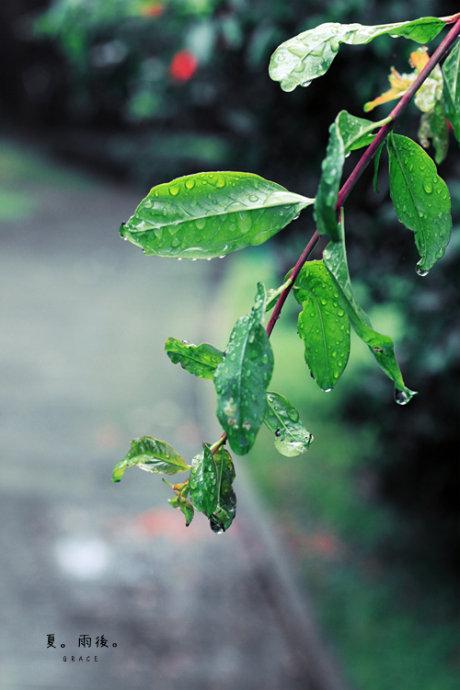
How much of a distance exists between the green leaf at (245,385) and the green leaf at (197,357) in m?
0.09

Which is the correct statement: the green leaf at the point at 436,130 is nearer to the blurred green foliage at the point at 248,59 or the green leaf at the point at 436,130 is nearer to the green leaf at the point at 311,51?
the green leaf at the point at 311,51

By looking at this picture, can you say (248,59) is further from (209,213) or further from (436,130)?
(209,213)

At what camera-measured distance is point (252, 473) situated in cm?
495

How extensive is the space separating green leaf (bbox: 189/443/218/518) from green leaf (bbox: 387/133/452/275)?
215 mm

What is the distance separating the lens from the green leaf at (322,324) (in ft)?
1.94

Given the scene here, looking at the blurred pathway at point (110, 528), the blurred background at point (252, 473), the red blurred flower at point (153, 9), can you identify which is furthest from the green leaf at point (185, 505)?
the blurred pathway at point (110, 528)

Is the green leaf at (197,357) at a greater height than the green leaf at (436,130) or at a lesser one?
lesser

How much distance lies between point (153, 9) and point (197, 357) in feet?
8.83

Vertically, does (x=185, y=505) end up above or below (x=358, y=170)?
below

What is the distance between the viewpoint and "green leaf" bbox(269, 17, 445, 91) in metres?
0.61

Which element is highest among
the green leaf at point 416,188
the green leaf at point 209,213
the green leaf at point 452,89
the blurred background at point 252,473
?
the blurred background at point 252,473

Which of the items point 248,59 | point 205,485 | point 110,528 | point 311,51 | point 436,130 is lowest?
point 205,485

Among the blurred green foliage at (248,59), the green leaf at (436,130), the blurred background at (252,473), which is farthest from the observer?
the blurred background at (252,473)

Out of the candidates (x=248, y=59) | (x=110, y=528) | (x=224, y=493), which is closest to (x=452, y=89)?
(x=224, y=493)
